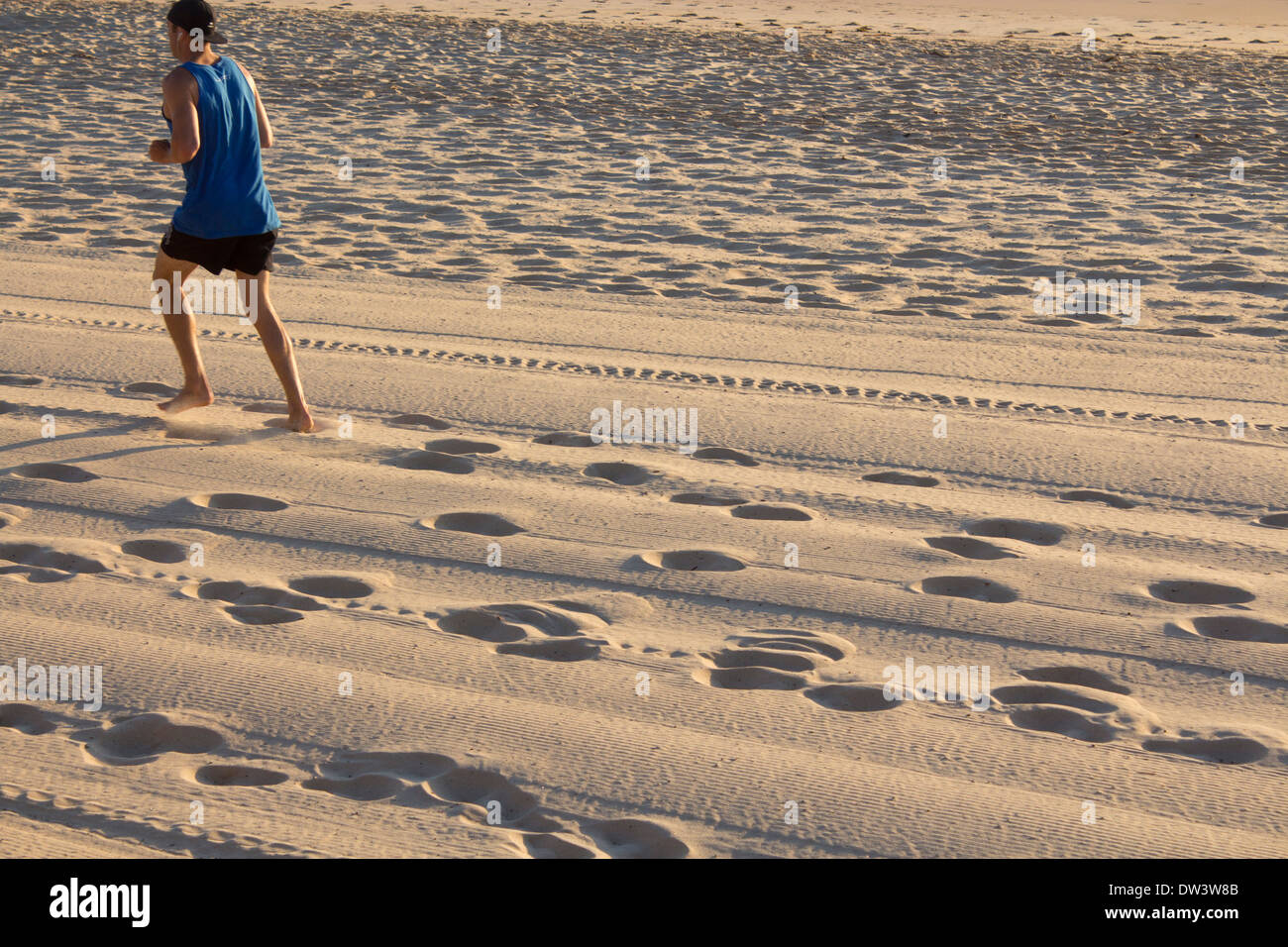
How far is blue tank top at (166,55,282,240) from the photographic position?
4.80 m

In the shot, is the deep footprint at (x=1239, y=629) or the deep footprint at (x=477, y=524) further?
the deep footprint at (x=477, y=524)

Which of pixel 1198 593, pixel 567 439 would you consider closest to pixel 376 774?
pixel 567 439

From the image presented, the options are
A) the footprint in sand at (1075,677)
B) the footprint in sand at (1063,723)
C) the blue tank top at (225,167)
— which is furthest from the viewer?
the blue tank top at (225,167)

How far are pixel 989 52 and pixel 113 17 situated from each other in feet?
38.4

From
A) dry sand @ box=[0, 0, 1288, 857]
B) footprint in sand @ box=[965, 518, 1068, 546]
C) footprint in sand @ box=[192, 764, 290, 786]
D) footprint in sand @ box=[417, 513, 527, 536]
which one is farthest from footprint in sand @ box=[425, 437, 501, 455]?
footprint in sand @ box=[192, 764, 290, 786]

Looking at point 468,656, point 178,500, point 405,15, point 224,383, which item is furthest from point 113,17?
point 468,656

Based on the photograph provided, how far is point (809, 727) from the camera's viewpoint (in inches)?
129

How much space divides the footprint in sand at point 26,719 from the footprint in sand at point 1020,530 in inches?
106

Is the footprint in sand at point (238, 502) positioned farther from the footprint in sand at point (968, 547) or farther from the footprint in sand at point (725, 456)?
the footprint in sand at point (968, 547)

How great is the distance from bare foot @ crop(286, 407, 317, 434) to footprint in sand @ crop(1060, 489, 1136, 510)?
2.72m

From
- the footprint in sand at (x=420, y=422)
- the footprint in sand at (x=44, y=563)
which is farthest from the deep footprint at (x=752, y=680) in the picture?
the footprint in sand at (x=420, y=422)

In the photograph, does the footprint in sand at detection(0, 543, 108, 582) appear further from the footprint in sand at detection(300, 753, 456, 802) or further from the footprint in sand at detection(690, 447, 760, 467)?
the footprint in sand at detection(690, 447, 760, 467)

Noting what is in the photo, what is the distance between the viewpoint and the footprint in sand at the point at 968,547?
166 inches

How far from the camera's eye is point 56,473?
15.6ft
